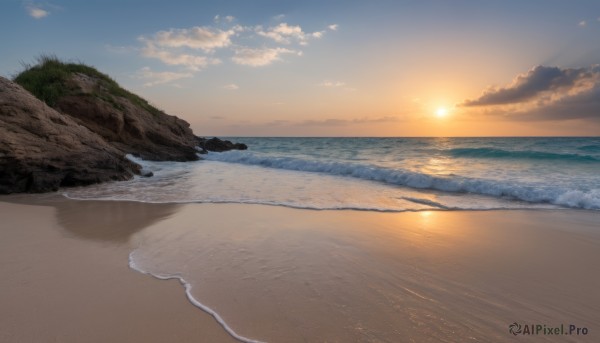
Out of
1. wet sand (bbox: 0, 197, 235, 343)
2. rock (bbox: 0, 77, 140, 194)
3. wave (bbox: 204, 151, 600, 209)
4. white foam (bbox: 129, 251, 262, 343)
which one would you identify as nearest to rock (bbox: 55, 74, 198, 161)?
rock (bbox: 0, 77, 140, 194)

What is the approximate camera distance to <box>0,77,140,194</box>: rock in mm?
8422

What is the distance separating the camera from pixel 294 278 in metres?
3.59

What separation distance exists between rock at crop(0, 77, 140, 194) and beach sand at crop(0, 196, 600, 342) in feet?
9.74

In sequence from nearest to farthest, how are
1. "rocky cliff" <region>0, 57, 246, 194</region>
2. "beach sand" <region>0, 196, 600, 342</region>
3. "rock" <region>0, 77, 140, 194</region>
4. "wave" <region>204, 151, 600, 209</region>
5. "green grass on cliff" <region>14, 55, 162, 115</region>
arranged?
"beach sand" <region>0, 196, 600, 342</region> < "wave" <region>204, 151, 600, 209</region> < "rock" <region>0, 77, 140, 194</region> < "rocky cliff" <region>0, 57, 246, 194</region> < "green grass on cliff" <region>14, 55, 162, 115</region>

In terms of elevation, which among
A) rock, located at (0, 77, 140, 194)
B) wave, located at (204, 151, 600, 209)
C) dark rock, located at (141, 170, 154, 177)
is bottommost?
wave, located at (204, 151, 600, 209)

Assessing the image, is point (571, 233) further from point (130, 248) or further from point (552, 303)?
point (130, 248)

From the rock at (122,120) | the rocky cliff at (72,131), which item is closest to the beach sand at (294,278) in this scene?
the rocky cliff at (72,131)

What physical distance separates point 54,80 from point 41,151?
878cm

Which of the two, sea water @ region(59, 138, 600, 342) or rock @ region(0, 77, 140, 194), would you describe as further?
rock @ region(0, 77, 140, 194)

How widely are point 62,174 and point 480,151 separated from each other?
2758cm

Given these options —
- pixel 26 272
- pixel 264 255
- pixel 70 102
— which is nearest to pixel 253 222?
pixel 264 255

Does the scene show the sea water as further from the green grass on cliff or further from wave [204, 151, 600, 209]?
the green grass on cliff

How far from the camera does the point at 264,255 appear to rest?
4262 mm

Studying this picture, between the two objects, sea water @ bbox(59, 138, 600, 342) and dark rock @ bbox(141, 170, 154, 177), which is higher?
dark rock @ bbox(141, 170, 154, 177)
